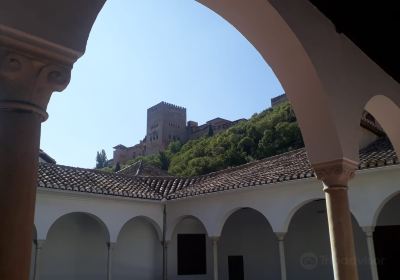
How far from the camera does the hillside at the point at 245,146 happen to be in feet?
97.8

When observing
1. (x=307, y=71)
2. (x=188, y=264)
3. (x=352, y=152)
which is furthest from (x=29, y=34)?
(x=188, y=264)

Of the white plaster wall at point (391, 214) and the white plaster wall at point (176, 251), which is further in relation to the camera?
the white plaster wall at point (176, 251)

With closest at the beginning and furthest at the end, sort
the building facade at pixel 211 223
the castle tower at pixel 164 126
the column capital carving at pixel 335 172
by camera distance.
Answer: the column capital carving at pixel 335 172
the building facade at pixel 211 223
the castle tower at pixel 164 126

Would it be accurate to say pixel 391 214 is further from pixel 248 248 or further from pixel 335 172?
pixel 335 172

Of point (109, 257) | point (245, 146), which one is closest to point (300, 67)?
point (109, 257)

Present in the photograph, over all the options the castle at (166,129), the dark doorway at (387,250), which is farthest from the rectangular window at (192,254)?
the castle at (166,129)

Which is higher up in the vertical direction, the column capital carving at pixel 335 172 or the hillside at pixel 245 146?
the hillside at pixel 245 146

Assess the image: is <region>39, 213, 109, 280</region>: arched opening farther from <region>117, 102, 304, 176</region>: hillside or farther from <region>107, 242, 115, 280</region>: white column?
<region>117, 102, 304, 176</region>: hillside

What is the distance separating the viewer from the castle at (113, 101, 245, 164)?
208 ft

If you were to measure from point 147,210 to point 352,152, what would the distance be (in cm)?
1065

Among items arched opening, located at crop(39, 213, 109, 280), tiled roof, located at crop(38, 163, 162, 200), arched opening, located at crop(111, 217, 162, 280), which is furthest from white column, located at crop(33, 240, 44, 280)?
arched opening, located at crop(111, 217, 162, 280)

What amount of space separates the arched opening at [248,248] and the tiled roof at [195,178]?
1902 mm

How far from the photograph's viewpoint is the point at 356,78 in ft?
15.3

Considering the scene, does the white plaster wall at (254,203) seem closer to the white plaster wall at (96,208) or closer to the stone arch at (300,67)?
the white plaster wall at (96,208)
